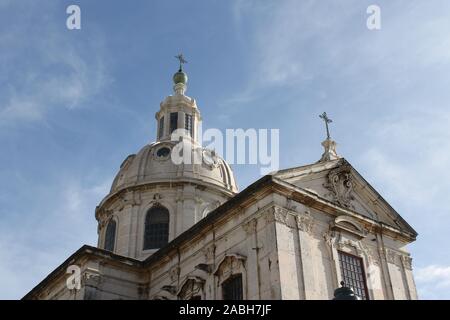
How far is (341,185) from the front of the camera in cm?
2497

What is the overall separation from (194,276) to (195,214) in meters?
9.53

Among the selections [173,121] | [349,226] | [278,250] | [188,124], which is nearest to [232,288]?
[278,250]

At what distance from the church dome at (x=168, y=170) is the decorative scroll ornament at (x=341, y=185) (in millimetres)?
10836

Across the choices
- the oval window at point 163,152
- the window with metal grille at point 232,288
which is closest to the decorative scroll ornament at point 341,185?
the window with metal grille at point 232,288

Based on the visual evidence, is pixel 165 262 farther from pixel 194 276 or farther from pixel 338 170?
pixel 338 170

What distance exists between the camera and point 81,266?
25.6m

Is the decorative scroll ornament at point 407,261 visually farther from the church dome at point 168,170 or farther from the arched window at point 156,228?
the arched window at point 156,228

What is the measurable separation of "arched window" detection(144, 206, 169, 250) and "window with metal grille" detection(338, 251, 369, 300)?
12.4 metres

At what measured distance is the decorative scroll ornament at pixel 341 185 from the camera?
24.4 meters

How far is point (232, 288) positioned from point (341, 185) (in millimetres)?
6620

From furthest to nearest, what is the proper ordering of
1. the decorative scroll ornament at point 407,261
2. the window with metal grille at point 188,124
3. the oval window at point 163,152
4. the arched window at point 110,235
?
the window with metal grille at point 188,124
the oval window at point 163,152
the arched window at point 110,235
the decorative scroll ornament at point 407,261

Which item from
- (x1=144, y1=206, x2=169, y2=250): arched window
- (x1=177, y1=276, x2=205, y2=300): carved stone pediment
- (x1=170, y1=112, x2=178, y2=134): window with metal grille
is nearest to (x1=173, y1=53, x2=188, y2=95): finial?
(x1=170, y1=112, x2=178, y2=134): window with metal grille
